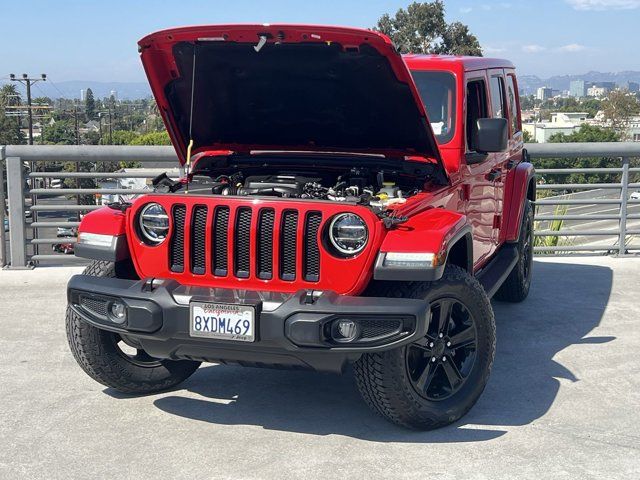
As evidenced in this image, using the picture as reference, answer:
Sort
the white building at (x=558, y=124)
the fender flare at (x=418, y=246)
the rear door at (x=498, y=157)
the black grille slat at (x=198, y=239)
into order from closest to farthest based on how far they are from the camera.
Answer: the fender flare at (x=418, y=246) → the black grille slat at (x=198, y=239) → the rear door at (x=498, y=157) → the white building at (x=558, y=124)

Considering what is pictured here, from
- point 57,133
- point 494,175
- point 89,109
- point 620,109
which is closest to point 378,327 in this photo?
point 494,175

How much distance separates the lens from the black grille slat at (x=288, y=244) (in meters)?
4.25

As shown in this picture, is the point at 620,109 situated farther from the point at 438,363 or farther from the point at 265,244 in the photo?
the point at 265,244

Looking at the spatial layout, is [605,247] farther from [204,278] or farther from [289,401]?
[204,278]

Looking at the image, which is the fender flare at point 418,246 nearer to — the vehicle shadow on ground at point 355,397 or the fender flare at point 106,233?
the vehicle shadow on ground at point 355,397

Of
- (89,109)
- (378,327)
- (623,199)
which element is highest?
(89,109)

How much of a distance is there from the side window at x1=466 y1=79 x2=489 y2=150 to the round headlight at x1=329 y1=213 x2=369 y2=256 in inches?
64.3

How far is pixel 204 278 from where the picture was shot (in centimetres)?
441

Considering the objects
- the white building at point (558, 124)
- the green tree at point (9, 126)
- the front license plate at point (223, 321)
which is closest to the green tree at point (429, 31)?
the green tree at point (9, 126)

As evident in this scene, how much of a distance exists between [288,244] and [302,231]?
0.39 ft

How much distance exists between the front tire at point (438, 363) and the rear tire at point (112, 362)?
4.32ft

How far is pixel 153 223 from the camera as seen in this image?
14.9 ft

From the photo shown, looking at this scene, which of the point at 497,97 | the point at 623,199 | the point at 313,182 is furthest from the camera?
the point at 623,199

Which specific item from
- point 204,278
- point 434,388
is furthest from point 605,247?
point 204,278
